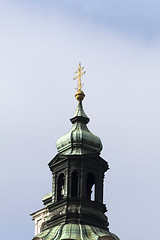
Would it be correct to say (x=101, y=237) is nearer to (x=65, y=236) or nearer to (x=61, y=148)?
(x=65, y=236)

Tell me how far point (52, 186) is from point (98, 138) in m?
Result: 4.50

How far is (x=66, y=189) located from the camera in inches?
3142

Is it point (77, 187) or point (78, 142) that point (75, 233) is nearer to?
point (77, 187)

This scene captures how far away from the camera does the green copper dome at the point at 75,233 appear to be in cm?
7634

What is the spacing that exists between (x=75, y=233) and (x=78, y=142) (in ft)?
24.3

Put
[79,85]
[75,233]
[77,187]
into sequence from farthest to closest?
[79,85], [77,187], [75,233]

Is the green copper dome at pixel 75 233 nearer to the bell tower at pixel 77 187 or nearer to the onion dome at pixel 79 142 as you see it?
the bell tower at pixel 77 187

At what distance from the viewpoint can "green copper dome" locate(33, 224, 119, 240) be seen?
3006 inches

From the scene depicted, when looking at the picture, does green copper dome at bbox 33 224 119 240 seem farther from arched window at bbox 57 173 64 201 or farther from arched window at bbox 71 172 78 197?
arched window at bbox 71 172 78 197

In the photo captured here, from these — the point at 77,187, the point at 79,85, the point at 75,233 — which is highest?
the point at 79,85

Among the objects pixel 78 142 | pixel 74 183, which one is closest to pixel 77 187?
pixel 74 183

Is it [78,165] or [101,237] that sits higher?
[78,165]

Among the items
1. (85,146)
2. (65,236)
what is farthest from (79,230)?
(85,146)

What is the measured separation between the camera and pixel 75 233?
252 feet
